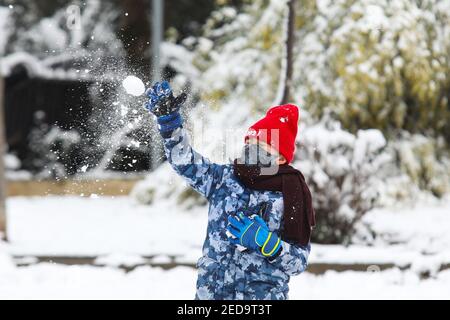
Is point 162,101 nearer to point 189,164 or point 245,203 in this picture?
point 189,164

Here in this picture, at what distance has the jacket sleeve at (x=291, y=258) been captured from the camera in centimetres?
241

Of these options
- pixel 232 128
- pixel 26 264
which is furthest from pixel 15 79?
pixel 26 264

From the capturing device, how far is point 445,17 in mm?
8180

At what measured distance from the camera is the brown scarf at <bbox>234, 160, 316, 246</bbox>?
247 cm

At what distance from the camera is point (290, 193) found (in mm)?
2494

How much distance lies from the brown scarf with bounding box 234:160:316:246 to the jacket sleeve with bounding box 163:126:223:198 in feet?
0.33

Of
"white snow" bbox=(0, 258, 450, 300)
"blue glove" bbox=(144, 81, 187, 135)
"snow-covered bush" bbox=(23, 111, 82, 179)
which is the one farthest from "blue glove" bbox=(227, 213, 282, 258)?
"snow-covered bush" bbox=(23, 111, 82, 179)

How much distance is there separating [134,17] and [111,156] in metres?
2.44

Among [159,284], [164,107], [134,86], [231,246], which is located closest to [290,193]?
[231,246]

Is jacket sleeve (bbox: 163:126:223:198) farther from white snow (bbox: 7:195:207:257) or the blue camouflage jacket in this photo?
white snow (bbox: 7:195:207:257)

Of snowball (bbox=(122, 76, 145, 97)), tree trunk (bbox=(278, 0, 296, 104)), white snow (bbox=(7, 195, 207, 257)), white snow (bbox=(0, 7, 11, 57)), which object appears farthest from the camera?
white snow (bbox=(0, 7, 11, 57))

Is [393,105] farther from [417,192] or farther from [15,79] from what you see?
[15,79]
